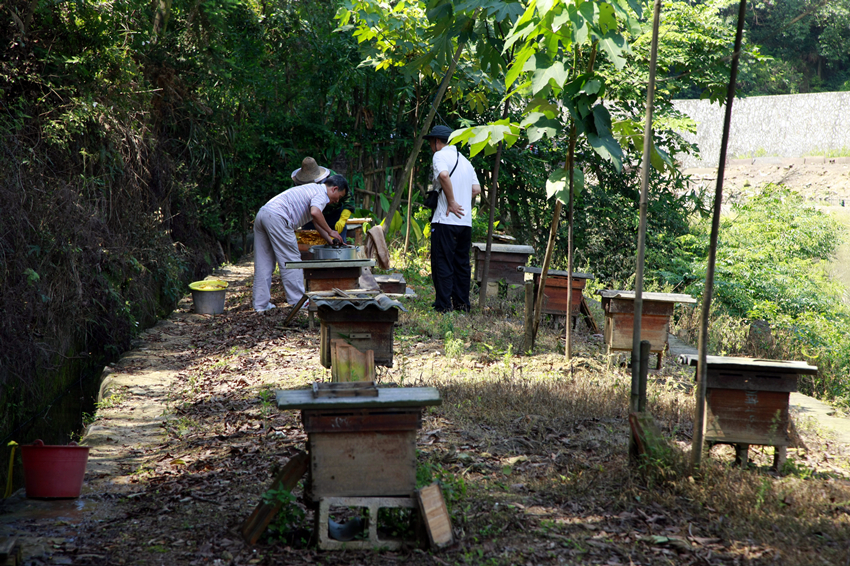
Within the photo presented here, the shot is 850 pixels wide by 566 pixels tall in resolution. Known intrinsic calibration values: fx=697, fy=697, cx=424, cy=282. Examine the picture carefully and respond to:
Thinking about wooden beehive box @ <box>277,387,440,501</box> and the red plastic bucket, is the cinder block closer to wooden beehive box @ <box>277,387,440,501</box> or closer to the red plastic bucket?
wooden beehive box @ <box>277,387,440,501</box>

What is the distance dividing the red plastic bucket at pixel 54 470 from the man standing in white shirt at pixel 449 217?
491 cm

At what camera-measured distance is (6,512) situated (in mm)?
4012

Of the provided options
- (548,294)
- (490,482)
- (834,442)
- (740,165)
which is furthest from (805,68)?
(490,482)

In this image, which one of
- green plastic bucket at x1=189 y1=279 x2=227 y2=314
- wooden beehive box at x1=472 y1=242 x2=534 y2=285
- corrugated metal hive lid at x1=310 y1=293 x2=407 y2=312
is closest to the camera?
corrugated metal hive lid at x1=310 y1=293 x2=407 y2=312

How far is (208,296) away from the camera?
10.0m

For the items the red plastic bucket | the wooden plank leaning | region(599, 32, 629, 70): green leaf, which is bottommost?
the red plastic bucket

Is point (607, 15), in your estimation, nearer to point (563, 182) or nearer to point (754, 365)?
point (563, 182)

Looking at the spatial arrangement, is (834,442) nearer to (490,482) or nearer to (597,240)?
(490,482)

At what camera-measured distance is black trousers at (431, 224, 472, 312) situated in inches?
330

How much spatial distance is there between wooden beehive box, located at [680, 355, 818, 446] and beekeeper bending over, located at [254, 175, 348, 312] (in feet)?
17.9

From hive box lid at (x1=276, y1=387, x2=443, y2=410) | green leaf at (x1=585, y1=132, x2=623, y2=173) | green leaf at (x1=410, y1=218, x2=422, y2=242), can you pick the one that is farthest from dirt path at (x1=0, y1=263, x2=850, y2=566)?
green leaf at (x1=410, y1=218, x2=422, y2=242)

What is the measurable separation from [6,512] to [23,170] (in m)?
4.01

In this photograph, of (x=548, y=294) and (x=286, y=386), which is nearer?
(x=286, y=386)

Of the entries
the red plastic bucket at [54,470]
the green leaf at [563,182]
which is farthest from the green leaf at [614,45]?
the red plastic bucket at [54,470]
